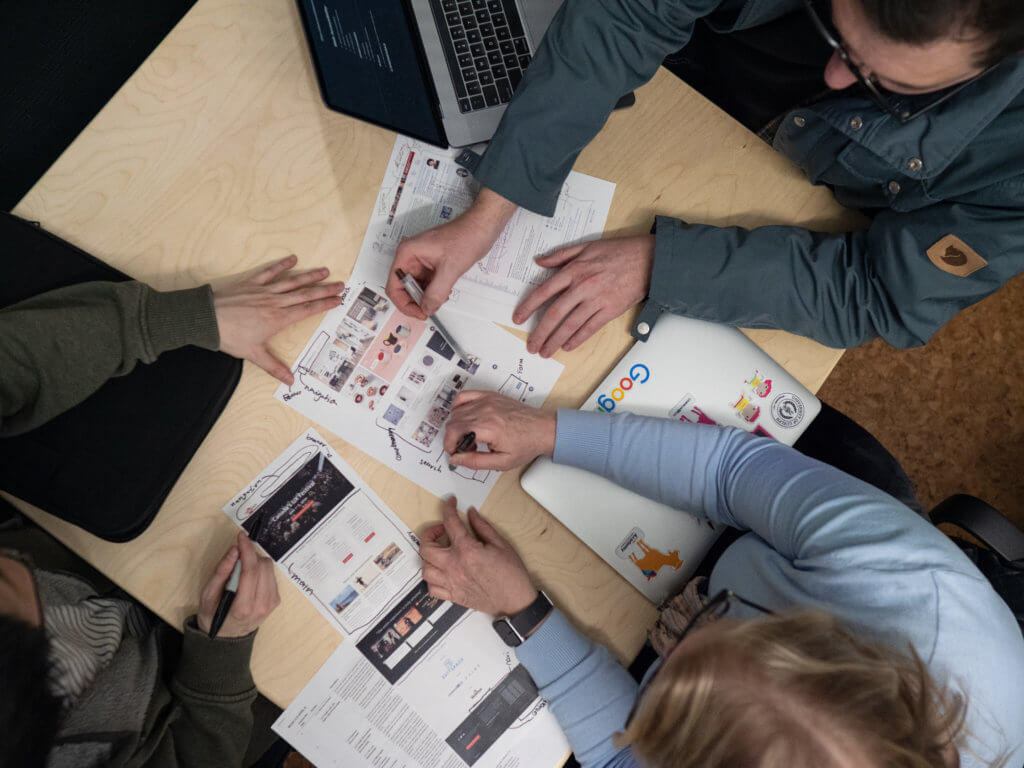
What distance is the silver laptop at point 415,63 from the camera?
3.15 ft

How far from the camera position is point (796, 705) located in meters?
0.65

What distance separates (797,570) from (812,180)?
23.4 inches

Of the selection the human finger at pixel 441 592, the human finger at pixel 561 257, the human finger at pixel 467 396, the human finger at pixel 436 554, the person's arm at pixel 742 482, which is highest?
the human finger at pixel 561 257

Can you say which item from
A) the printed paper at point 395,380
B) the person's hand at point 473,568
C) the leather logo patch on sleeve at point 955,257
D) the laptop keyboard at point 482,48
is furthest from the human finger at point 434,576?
the leather logo patch on sleeve at point 955,257

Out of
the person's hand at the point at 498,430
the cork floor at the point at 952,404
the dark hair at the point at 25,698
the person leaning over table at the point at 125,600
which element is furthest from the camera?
the cork floor at the point at 952,404

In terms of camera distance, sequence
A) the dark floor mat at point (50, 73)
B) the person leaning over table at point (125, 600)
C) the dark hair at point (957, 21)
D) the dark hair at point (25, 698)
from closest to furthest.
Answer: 1. the dark hair at point (957, 21)
2. the dark hair at point (25, 698)
3. the person leaning over table at point (125, 600)
4. the dark floor mat at point (50, 73)

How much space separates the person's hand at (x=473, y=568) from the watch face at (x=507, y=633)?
12 mm

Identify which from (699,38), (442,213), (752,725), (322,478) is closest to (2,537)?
(322,478)

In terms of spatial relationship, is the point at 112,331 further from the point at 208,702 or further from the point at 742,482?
the point at 742,482

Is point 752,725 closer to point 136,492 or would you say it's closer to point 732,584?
point 732,584

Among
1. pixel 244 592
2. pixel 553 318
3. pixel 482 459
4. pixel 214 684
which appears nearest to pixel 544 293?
pixel 553 318

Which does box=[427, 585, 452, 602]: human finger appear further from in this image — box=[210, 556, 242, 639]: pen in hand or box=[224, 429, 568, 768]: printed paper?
box=[210, 556, 242, 639]: pen in hand

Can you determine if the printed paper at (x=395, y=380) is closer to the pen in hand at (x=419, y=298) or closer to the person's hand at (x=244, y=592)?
the pen in hand at (x=419, y=298)

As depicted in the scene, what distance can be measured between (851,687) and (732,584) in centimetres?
25
